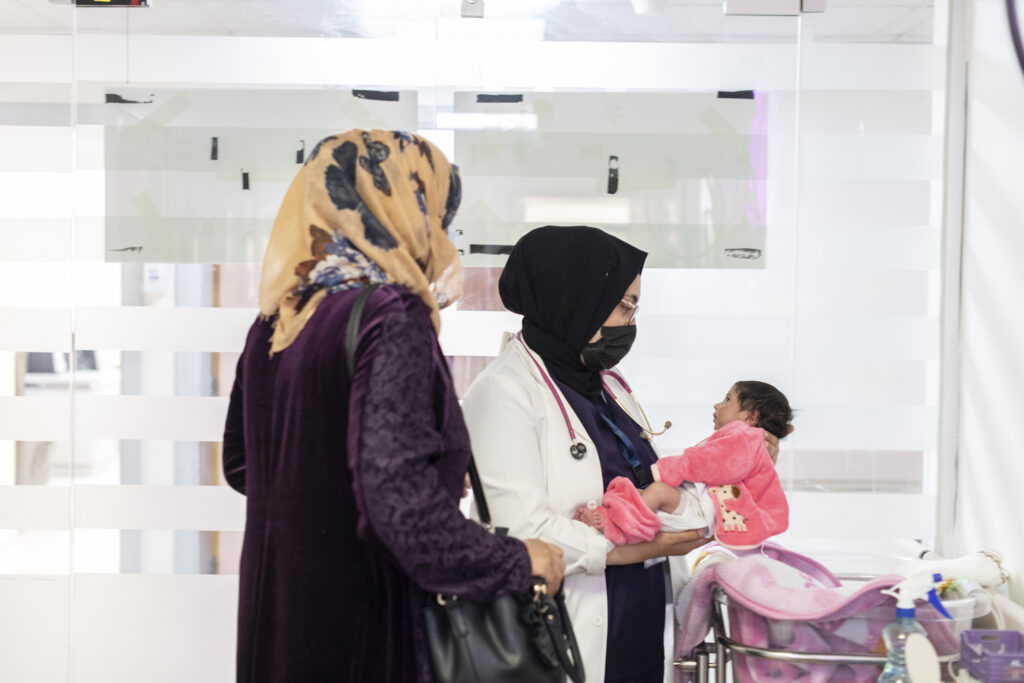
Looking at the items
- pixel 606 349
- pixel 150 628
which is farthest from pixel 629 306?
pixel 150 628

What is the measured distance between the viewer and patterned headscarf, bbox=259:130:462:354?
1.45 metres

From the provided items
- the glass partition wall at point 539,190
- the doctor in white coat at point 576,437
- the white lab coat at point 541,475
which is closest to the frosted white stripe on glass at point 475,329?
the glass partition wall at point 539,190

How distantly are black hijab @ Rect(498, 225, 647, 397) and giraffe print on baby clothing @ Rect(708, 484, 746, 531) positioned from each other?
0.36 meters

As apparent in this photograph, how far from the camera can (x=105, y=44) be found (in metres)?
2.86

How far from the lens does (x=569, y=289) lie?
6.34 feet

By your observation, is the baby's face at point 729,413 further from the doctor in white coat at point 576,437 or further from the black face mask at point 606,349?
the black face mask at point 606,349

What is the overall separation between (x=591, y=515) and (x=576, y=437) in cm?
16

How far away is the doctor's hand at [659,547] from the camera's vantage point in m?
1.84

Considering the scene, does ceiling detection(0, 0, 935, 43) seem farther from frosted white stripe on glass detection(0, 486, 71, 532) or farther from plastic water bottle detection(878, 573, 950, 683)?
plastic water bottle detection(878, 573, 950, 683)

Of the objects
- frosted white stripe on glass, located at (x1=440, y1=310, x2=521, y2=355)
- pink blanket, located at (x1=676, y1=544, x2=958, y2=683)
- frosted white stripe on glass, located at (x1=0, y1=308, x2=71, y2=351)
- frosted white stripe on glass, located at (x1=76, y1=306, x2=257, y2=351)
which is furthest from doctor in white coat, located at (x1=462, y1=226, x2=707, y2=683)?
frosted white stripe on glass, located at (x1=0, y1=308, x2=71, y2=351)

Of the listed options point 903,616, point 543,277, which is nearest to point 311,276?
point 543,277

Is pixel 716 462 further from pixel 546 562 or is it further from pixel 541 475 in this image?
pixel 546 562

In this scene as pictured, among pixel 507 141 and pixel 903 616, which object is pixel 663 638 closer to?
pixel 903 616

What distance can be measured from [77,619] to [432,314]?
6.99ft
